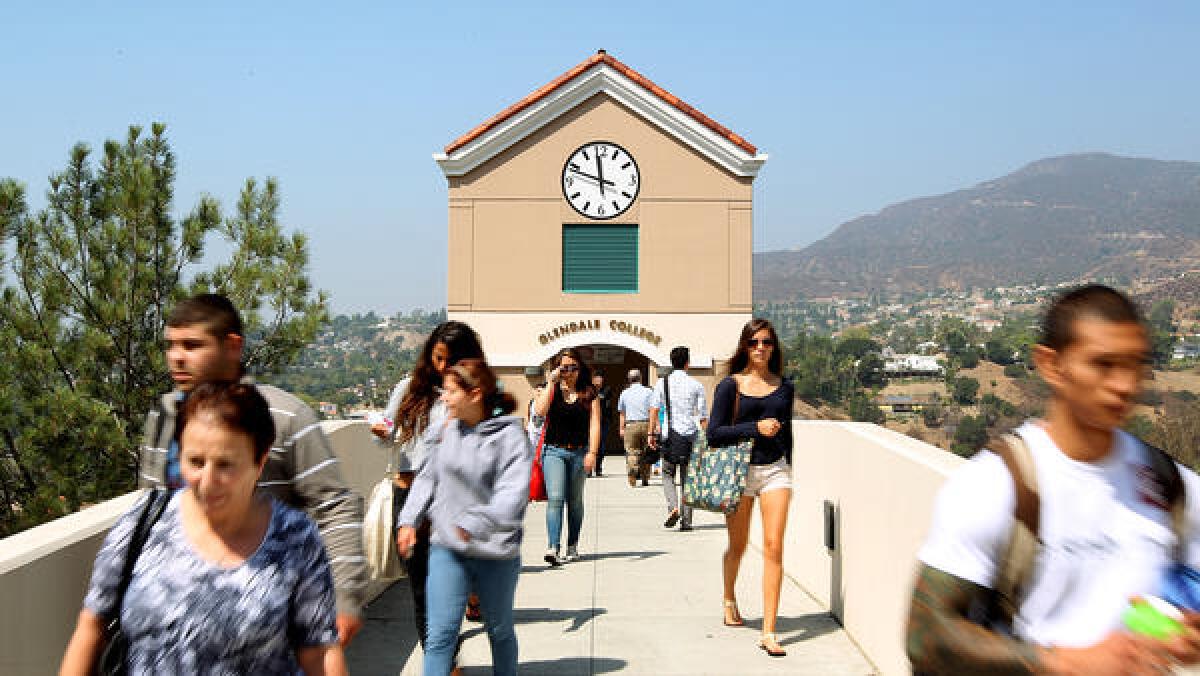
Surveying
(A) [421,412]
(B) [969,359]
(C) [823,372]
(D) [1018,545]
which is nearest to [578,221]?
(A) [421,412]

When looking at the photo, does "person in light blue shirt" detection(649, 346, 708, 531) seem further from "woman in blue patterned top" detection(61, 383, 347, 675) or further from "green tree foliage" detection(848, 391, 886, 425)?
"green tree foliage" detection(848, 391, 886, 425)

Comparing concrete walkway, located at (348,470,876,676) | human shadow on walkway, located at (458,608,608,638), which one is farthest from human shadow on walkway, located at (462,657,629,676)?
human shadow on walkway, located at (458,608,608,638)

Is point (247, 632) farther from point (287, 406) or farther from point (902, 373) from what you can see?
point (902, 373)

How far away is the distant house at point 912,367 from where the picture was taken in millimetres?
119875

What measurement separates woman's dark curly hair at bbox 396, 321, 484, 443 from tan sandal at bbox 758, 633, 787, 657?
2.59 metres

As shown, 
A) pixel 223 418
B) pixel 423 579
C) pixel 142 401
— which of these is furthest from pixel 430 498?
pixel 142 401

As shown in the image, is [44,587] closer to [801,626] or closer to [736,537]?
[736,537]

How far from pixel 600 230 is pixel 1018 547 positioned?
22.6 metres

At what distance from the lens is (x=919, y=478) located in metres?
5.67

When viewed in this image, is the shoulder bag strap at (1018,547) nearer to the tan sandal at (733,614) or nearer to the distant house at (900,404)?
the tan sandal at (733,614)

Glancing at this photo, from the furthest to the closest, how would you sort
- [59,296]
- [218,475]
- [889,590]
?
[59,296] → [889,590] → [218,475]

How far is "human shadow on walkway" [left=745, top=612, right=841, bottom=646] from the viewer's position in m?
7.62

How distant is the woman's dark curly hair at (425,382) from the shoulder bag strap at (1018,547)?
395cm

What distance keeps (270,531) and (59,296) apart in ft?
57.7
